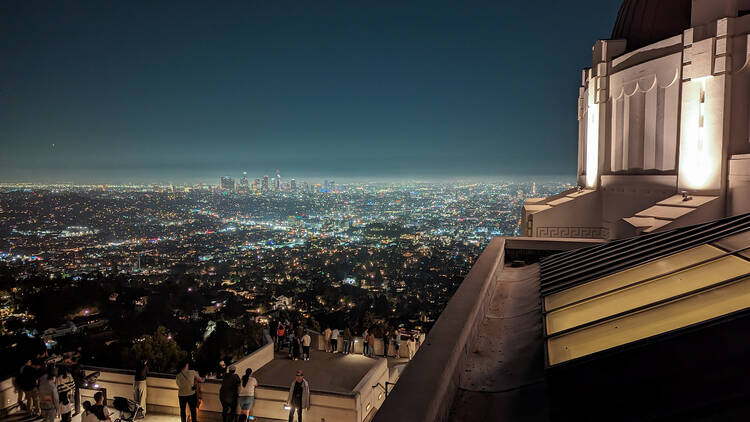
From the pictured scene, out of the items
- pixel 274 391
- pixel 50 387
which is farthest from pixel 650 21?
pixel 50 387

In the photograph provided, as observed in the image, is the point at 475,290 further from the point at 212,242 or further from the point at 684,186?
the point at 212,242

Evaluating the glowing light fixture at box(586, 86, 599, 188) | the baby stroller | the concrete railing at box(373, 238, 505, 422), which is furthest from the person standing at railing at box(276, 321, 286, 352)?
the glowing light fixture at box(586, 86, 599, 188)

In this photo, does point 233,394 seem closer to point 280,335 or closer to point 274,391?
point 274,391

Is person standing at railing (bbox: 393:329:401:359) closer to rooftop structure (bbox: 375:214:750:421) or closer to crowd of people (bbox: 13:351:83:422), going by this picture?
rooftop structure (bbox: 375:214:750:421)

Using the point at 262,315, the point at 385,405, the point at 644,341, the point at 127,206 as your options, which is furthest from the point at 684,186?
the point at 127,206

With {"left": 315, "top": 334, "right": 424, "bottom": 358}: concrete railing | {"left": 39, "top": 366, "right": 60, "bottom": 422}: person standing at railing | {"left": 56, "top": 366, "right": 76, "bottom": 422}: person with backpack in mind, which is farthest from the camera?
{"left": 315, "top": 334, "right": 424, "bottom": 358}: concrete railing

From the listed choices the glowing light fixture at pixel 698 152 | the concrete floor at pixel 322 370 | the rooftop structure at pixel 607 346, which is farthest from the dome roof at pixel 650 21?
the concrete floor at pixel 322 370

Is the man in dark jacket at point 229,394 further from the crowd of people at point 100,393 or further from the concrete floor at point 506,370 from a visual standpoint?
the concrete floor at point 506,370
